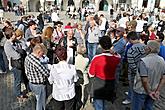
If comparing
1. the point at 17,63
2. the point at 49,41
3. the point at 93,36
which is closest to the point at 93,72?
the point at 17,63

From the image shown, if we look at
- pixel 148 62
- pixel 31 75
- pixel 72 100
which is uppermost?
pixel 148 62

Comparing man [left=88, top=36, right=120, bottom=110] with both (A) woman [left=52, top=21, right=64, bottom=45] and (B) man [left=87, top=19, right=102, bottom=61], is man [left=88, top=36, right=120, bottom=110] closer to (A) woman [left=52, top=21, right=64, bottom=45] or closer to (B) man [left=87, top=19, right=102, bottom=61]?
(A) woman [left=52, top=21, right=64, bottom=45]

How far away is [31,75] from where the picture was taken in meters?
5.27

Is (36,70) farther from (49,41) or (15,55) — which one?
(49,41)

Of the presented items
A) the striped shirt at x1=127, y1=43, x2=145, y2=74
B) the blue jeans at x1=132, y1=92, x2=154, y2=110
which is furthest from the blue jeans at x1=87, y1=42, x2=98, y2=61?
the blue jeans at x1=132, y1=92, x2=154, y2=110

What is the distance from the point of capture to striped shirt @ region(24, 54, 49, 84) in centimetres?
524

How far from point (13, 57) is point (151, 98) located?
3.29 meters

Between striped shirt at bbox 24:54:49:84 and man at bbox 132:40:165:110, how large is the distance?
1.84 meters

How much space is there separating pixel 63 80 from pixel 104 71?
2.65 feet

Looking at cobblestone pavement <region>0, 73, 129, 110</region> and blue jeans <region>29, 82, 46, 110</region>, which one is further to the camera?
cobblestone pavement <region>0, 73, 129, 110</region>

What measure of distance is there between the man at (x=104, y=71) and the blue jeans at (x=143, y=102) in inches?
18.8

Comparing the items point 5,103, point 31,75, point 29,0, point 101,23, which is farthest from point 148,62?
point 29,0

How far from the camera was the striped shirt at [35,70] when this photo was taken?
524 cm

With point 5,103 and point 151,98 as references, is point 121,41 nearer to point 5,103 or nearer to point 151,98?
point 151,98
